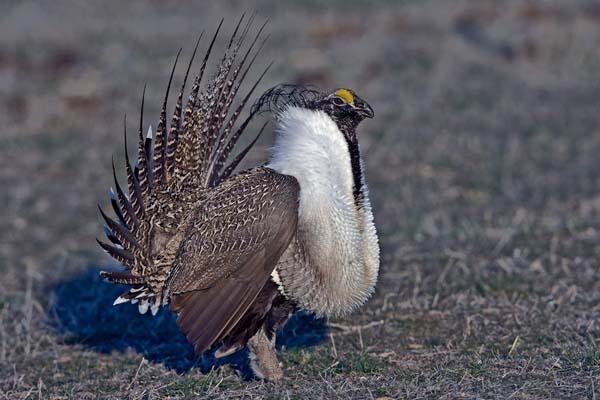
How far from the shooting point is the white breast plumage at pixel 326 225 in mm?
4039

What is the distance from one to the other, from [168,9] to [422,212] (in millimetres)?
8909

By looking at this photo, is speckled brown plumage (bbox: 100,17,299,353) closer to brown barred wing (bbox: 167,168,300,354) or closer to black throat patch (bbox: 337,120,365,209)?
brown barred wing (bbox: 167,168,300,354)

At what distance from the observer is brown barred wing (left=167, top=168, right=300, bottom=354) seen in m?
3.97

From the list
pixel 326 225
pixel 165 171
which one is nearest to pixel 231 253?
pixel 326 225

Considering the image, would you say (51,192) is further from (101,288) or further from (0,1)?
(0,1)

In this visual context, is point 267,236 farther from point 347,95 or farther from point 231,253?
point 347,95

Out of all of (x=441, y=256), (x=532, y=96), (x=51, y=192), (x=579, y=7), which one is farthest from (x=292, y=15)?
(x=441, y=256)

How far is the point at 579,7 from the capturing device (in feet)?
40.1

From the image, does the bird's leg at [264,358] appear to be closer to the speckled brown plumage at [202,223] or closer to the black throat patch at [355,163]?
the speckled brown plumage at [202,223]

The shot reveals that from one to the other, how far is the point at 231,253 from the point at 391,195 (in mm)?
3723

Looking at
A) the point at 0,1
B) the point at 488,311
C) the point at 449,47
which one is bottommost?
the point at 488,311

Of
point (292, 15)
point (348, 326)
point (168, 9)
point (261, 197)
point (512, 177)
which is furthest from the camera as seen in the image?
point (168, 9)

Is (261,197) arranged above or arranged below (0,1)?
below

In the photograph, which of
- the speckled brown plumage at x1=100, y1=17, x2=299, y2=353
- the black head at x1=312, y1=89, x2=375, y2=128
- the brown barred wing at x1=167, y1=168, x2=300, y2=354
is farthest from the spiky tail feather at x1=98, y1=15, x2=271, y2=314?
the black head at x1=312, y1=89, x2=375, y2=128
